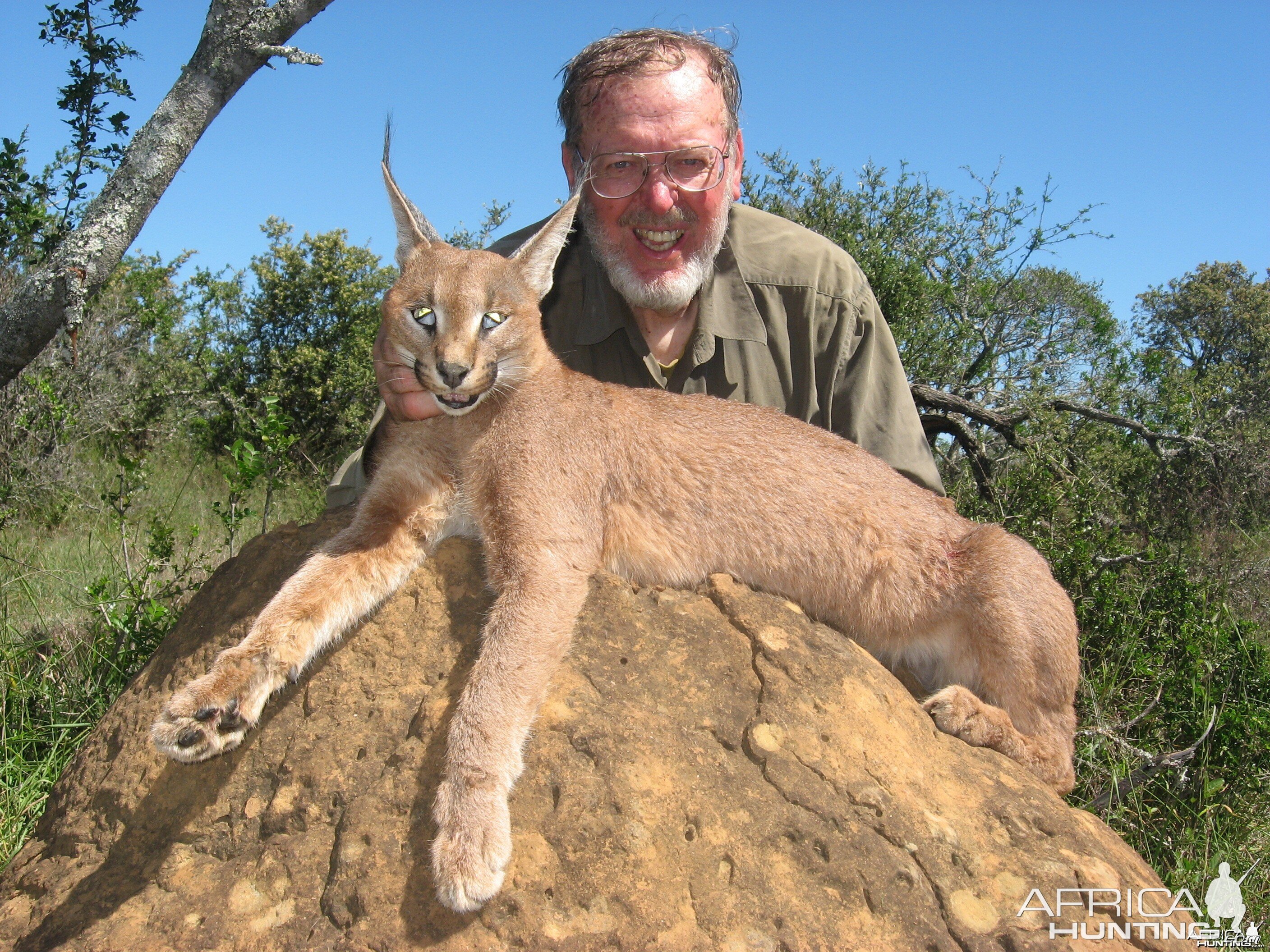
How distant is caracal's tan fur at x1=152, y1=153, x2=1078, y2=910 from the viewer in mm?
3826

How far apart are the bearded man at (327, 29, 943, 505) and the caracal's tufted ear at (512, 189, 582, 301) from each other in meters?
1.40

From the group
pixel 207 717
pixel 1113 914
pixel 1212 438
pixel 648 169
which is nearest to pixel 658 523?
pixel 207 717

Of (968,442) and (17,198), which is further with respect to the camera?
(968,442)

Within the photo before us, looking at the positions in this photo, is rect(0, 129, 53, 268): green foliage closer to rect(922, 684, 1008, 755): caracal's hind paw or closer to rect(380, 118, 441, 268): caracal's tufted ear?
rect(380, 118, 441, 268): caracal's tufted ear

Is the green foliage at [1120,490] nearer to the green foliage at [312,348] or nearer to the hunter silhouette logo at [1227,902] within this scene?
the hunter silhouette logo at [1227,902]

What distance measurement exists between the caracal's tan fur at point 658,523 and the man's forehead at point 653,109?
5.58 feet

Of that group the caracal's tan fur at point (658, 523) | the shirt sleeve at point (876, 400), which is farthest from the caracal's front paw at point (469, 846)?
the shirt sleeve at point (876, 400)

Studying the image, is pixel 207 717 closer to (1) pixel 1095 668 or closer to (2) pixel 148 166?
(2) pixel 148 166

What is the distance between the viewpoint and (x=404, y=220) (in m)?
4.47

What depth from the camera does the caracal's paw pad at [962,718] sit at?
380 cm

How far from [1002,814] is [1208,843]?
2.28 meters

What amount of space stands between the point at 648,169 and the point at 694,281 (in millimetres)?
743

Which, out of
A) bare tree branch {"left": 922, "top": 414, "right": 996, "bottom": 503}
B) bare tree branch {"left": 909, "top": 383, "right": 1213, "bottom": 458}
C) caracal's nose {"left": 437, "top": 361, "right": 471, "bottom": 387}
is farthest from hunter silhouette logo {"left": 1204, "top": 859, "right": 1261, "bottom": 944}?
bare tree branch {"left": 909, "top": 383, "right": 1213, "bottom": 458}

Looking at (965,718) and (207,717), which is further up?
(965,718)
